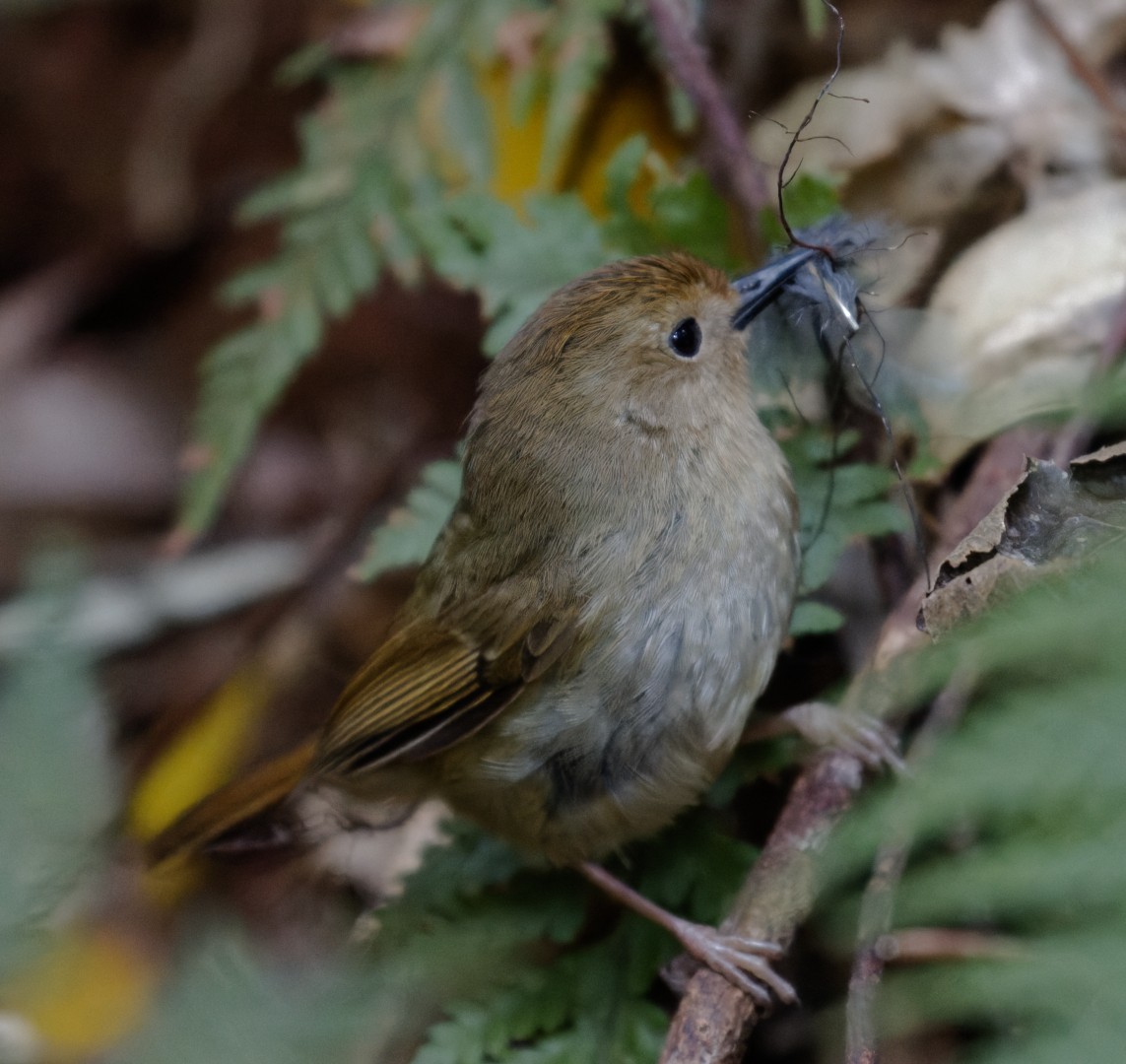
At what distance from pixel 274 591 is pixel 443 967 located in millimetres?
1923

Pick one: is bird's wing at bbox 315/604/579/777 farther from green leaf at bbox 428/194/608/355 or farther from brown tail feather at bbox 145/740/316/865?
green leaf at bbox 428/194/608/355

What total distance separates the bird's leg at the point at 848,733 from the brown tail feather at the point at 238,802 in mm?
971

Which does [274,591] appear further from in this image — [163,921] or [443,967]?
[443,967]

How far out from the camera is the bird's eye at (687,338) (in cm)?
239

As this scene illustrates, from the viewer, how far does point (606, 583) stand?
7.43ft

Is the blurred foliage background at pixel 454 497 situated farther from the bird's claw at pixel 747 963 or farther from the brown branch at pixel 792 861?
the bird's claw at pixel 747 963

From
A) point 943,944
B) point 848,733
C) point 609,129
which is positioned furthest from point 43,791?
point 609,129

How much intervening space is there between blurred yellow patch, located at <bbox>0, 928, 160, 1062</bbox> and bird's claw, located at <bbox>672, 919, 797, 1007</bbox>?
0.85 meters

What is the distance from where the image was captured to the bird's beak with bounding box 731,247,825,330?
2430 mm

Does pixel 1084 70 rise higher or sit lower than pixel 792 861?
higher

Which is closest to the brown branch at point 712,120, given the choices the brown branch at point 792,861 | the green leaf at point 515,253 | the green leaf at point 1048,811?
the green leaf at point 515,253

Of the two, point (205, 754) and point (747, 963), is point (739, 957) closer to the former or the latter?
point (747, 963)

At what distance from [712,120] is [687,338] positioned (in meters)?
0.70

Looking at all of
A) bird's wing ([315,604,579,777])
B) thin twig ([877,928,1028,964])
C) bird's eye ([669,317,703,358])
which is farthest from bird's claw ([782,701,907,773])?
bird's eye ([669,317,703,358])
